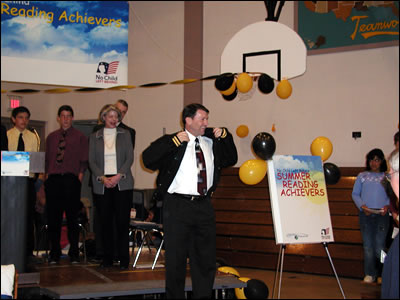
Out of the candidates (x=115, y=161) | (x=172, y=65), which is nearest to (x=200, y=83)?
(x=172, y=65)

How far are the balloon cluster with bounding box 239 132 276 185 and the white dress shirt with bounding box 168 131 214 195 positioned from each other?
1.01m

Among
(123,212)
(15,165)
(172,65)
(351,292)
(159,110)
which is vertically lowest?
(351,292)

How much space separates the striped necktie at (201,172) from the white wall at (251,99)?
4597mm

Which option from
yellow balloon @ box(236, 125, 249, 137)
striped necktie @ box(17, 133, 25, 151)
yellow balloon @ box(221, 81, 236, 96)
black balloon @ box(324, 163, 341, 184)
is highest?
yellow balloon @ box(221, 81, 236, 96)

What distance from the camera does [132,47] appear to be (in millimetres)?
11000

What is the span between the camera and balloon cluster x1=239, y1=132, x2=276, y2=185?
551 cm

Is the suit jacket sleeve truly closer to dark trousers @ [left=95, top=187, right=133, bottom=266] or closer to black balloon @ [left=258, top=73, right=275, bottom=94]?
dark trousers @ [left=95, top=187, right=133, bottom=266]

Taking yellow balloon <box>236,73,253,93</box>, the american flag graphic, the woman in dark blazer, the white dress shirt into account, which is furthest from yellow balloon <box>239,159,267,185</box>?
the american flag graphic

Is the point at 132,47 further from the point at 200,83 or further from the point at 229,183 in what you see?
the point at 229,183

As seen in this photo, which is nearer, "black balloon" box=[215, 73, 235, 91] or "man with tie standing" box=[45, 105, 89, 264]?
"man with tie standing" box=[45, 105, 89, 264]

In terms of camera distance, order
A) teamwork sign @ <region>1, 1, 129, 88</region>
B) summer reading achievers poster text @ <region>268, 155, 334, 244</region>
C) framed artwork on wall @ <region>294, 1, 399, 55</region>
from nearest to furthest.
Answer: summer reading achievers poster text @ <region>268, 155, 334, 244</region>, teamwork sign @ <region>1, 1, 129, 88</region>, framed artwork on wall @ <region>294, 1, 399, 55</region>

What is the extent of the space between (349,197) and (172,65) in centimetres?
413

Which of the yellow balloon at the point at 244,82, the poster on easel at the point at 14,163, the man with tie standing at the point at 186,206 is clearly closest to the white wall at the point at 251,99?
the yellow balloon at the point at 244,82

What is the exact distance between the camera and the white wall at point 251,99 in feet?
27.6
